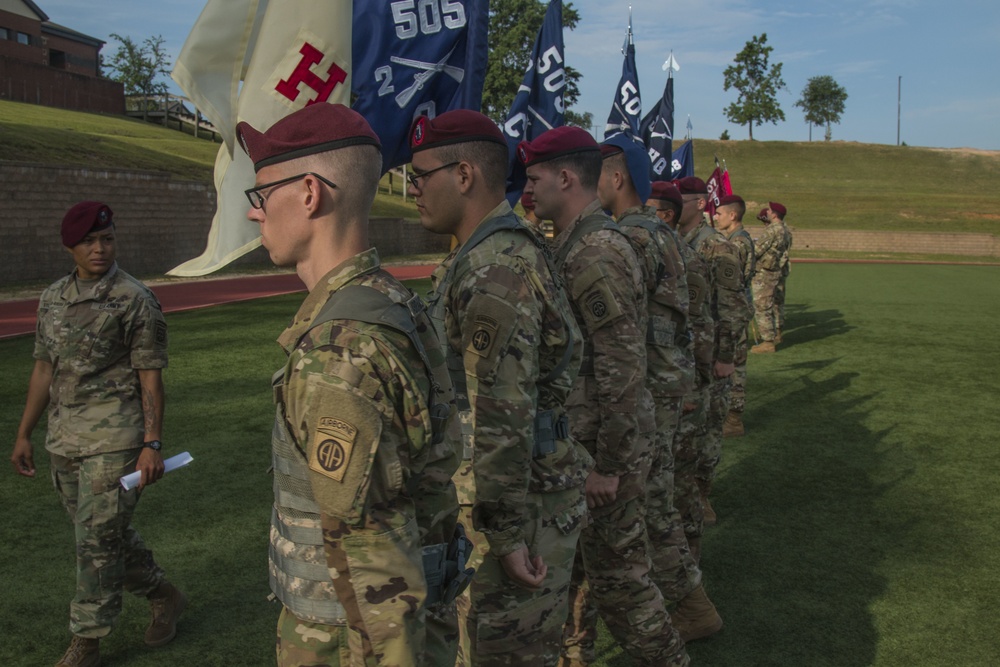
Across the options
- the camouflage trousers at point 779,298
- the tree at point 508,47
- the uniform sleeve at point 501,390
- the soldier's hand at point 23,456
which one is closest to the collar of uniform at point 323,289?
the uniform sleeve at point 501,390

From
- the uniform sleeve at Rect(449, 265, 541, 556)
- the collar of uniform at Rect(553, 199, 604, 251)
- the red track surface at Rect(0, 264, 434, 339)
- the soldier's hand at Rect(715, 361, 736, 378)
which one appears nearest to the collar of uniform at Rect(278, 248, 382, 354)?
the uniform sleeve at Rect(449, 265, 541, 556)

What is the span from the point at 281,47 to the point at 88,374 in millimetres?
2180

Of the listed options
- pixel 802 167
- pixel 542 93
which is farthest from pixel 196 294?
pixel 802 167

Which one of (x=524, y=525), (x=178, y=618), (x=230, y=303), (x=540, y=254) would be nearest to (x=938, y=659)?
(x=524, y=525)

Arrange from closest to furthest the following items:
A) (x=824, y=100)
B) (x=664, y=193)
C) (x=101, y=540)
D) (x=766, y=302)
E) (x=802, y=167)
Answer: (x=101, y=540) → (x=664, y=193) → (x=766, y=302) → (x=802, y=167) → (x=824, y=100)

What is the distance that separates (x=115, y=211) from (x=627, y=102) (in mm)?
17305

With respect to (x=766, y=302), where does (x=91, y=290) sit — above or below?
above

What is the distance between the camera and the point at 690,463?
17.0 feet

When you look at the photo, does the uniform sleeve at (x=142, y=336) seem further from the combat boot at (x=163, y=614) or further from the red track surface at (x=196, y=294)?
the red track surface at (x=196, y=294)

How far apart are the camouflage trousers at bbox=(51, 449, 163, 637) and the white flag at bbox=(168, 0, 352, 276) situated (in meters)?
1.96

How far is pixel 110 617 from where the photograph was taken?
4.02 m

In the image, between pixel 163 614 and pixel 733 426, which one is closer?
pixel 163 614

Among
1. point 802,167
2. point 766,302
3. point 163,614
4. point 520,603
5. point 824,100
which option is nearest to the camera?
point 520,603

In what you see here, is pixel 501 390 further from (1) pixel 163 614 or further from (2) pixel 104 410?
(1) pixel 163 614
